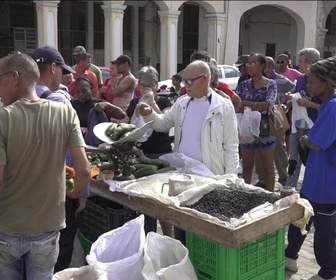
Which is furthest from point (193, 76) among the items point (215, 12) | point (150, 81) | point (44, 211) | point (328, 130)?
point (215, 12)

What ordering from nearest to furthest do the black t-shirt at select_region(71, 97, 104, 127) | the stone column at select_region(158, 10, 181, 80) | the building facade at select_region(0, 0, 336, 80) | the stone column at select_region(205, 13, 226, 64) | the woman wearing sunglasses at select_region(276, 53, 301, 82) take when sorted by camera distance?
the black t-shirt at select_region(71, 97, 104, 127) < the woman wearing sunglasses at select_region(276, 53, 301, 82) < the stone column at select_region(158, 10, 181, 80) < the building facade at select_region(0, 0, 336, 80) < the stone column at select_region(205, 13, 226, 64)

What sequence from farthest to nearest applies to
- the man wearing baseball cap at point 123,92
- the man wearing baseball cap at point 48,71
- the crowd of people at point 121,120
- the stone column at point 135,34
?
1. the stone column at point 135,34
2. the man wearing baseball cap at point 123,92
3. the man wearing baseball cap at point 48,71
4. the crowd of people at point 121,120

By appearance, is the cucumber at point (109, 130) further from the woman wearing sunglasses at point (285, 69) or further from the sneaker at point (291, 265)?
the woman wearing sunglasses at point (285, 69)

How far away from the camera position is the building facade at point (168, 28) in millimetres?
17828

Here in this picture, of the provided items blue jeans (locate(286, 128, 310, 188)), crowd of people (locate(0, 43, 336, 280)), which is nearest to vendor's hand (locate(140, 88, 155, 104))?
crowd of people (locate(0, 43, 336, 280))

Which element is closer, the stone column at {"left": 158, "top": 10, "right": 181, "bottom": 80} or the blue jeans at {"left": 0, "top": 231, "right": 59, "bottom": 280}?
the blue jeans at {"left": 0, "top": 231, "right": 59, "bottom": 280}

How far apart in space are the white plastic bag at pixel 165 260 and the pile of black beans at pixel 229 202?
0.99 feet

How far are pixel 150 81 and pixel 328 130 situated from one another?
1.84m

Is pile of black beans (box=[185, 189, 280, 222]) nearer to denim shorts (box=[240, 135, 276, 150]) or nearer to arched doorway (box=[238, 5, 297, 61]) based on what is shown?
denim shorts (box=[240, 135, 276, 150])

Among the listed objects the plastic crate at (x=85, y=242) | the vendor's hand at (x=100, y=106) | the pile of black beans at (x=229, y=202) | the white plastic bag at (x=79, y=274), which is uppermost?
the vendor's hand at (x=100, y=106)

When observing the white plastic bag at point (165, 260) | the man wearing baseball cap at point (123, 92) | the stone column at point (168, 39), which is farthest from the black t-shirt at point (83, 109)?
the stone column at point (168, 39)

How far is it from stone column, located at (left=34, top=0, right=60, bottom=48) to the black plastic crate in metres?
11.9

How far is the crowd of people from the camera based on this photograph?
251 centimetres

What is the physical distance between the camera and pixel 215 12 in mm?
18812
